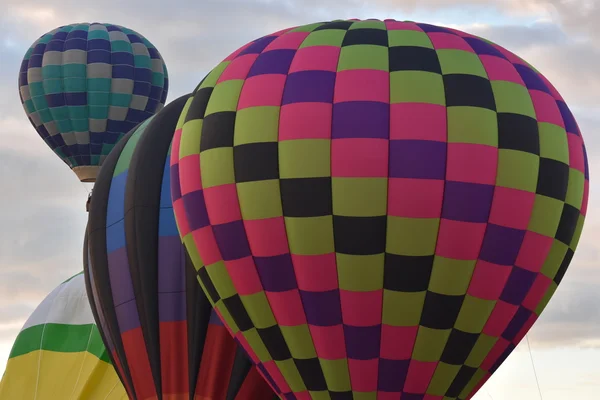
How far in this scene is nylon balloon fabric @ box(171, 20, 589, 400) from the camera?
948cm

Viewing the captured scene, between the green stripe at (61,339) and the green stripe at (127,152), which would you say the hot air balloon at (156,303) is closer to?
the green stripe at (127,152)

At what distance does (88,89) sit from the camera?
19.7 metres

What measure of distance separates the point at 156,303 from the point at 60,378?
15.0 feet

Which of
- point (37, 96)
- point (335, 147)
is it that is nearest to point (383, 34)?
point (335, 147)

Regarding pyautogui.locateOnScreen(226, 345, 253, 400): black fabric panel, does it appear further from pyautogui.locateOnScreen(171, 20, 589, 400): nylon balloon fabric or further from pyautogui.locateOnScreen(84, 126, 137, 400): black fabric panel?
pyautogui.locateOnScreen(171, 20, 589, 400): nylon balloon fabric

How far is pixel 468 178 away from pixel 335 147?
1125mm

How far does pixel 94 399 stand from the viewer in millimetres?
15914

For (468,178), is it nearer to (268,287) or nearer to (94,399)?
(268,287)

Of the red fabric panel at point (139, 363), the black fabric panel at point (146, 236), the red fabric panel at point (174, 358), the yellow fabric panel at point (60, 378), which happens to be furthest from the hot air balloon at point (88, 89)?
the red fabric panel at point (174, 358)

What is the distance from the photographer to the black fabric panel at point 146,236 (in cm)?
1219

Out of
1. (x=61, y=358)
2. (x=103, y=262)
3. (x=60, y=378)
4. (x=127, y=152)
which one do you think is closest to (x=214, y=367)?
(x=103, y=262)

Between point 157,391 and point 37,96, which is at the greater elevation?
point 37,96

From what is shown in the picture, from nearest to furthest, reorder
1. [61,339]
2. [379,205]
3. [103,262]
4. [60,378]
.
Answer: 1. [379,205]
2. [103,262]
3. [60,378]
4. [61,339]

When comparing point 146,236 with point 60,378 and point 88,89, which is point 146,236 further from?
point 88,89
